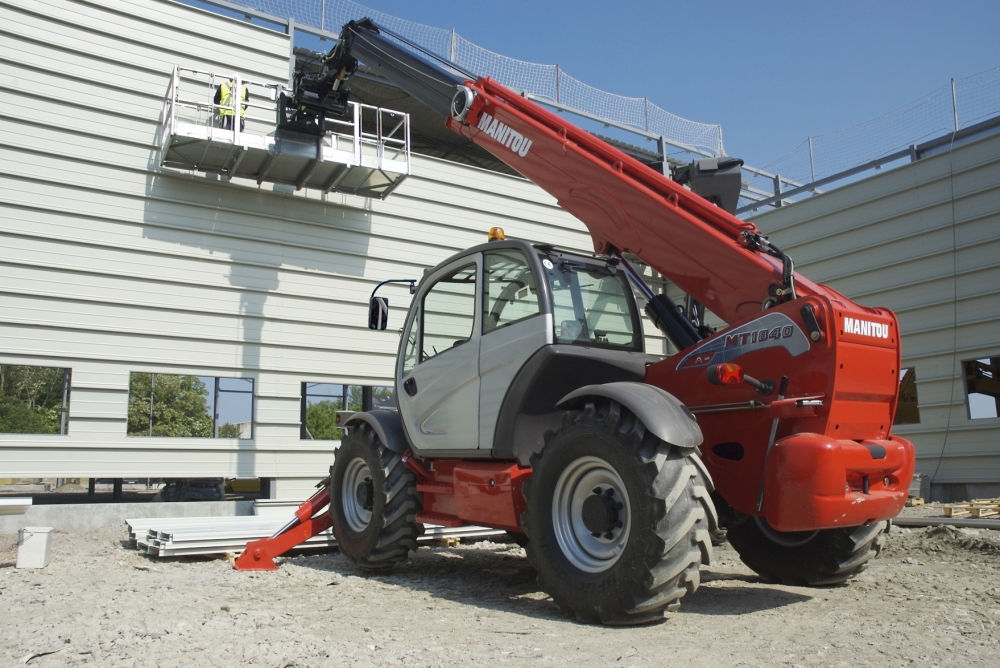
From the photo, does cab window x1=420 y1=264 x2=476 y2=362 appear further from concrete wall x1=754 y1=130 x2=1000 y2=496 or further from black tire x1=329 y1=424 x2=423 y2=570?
concrete wall x1=754 y1=130 x2=1000 y2=496

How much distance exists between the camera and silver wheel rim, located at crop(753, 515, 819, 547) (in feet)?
19.3

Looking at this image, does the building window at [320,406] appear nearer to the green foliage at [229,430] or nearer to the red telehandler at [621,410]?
the green foliage at [229,430]

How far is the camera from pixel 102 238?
11914mm

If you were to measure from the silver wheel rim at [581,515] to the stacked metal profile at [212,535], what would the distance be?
11.3 ft

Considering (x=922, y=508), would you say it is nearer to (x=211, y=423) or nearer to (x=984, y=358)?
(x=984, y=358)

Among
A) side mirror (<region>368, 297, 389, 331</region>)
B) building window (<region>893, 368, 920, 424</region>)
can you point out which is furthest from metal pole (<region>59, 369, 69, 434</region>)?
building window (<region>893, 368, 920, 424</region>)

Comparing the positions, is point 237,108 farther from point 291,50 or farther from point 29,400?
point 29,400

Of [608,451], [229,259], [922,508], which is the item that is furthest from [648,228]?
[229,259]

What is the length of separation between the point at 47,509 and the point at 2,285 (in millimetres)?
3289

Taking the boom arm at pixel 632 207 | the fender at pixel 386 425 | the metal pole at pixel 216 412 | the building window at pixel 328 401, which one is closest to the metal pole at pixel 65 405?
the metal pole at pixel 216 412

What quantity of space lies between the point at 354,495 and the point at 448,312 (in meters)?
2.31

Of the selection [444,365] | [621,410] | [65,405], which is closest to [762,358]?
[621,410]

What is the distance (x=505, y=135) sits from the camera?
25.0ft

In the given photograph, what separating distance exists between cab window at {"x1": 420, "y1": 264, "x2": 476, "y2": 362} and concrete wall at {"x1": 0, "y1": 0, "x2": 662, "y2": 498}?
261 inches
